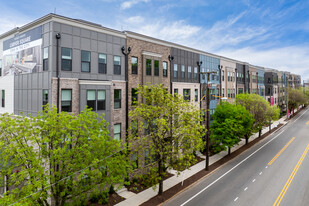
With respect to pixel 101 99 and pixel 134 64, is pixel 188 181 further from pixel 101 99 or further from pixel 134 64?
pixel 134 64

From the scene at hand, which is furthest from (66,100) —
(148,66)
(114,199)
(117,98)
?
(148,66)

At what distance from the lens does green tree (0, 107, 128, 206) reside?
1197 centimetres

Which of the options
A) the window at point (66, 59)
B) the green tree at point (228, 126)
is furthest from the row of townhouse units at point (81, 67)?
the green tree at point (228, 126)

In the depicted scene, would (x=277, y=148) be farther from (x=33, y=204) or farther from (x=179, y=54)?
(x=33, y=204)

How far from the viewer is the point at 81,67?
19531mm

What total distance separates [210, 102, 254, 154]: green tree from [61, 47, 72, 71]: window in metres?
21.2

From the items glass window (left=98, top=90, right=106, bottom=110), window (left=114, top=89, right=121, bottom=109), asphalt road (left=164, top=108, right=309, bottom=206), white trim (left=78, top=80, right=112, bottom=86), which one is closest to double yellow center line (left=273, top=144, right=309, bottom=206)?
asphalt road (left=164, top=108, right=309, bottom=206)

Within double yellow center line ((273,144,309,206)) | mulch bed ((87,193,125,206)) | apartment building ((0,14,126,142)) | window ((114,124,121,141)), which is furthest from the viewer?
window ((114,124,121,141))

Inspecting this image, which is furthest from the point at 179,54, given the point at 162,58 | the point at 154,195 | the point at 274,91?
the point at 274,91

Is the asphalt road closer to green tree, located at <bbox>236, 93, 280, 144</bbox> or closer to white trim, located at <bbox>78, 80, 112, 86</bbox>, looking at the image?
green tree, located at <bbox>236, 93, 280, 144</bbox>

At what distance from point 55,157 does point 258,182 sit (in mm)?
20554

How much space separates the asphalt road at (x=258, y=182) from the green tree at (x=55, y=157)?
8.65 m

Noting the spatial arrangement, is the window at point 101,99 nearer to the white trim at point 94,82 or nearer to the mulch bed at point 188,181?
the white trim at point 94,82

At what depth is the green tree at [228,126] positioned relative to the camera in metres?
29.4
